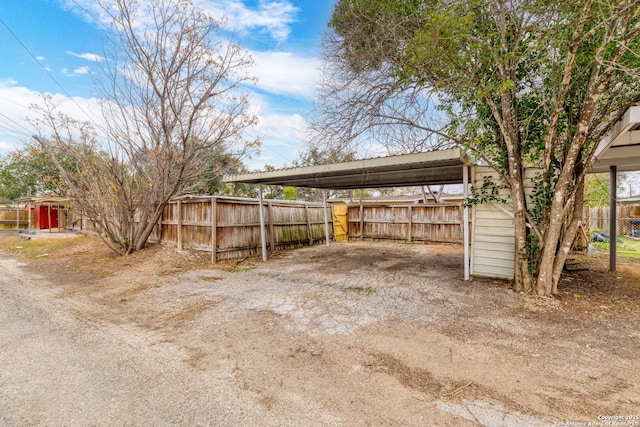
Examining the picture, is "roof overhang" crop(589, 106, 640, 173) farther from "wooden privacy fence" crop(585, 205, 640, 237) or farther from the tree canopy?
"wooden privacy fence" crop(585, 205, 640, 237)

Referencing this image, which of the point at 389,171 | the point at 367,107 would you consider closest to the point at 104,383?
the point at 389,171

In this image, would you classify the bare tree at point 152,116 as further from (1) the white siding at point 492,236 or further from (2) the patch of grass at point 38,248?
(1) the white siding at point 492,236

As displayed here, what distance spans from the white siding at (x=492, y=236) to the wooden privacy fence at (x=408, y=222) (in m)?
5.79

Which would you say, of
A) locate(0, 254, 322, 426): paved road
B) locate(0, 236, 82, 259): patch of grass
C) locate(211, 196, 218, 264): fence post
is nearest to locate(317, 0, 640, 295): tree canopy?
locate(0, 254, 322, 426): paved road

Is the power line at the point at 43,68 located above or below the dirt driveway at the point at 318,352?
above

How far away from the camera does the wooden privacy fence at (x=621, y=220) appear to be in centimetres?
1279

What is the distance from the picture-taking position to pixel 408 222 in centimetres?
1216

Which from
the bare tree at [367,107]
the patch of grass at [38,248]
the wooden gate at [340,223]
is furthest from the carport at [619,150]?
the patch of grass at [38,248]

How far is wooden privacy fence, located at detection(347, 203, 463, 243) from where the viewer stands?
11.4 metres

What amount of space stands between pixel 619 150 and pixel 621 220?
11727mm

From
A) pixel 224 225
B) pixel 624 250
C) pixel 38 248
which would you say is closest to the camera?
pixel 224 225

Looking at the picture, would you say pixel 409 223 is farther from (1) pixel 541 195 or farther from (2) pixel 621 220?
(2) pixel 621 220

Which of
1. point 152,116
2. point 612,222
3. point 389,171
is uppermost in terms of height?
point 152,116

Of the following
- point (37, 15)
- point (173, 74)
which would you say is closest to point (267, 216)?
point (173, 74)
